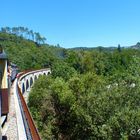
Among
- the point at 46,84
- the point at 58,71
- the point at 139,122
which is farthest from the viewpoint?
the point at 58,71

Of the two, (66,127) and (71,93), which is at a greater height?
(71,93)

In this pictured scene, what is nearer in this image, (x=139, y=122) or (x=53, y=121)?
(x=139, y=122)

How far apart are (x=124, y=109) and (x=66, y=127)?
13.1m

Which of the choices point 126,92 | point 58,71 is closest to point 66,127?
point 126,92

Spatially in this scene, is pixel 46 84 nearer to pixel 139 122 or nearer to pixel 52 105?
pixel 52 105

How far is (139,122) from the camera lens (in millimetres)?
24312

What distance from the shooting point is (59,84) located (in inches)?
1646

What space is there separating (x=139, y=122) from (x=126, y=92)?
4215 mm

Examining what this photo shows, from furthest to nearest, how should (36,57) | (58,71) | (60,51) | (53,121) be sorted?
(60,51) → (36,57) → (58,71) → (53,121)

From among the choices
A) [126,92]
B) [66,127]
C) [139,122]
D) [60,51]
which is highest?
[60,51]

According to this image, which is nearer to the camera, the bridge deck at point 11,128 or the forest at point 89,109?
the bridge deck at point 11,128

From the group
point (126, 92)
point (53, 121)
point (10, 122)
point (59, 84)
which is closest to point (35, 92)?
point (59, 84)

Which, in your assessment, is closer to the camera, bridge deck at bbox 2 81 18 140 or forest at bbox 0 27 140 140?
bridge deck at bbox 2 81 18 140

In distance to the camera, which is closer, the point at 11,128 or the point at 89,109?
the point at 11,128
